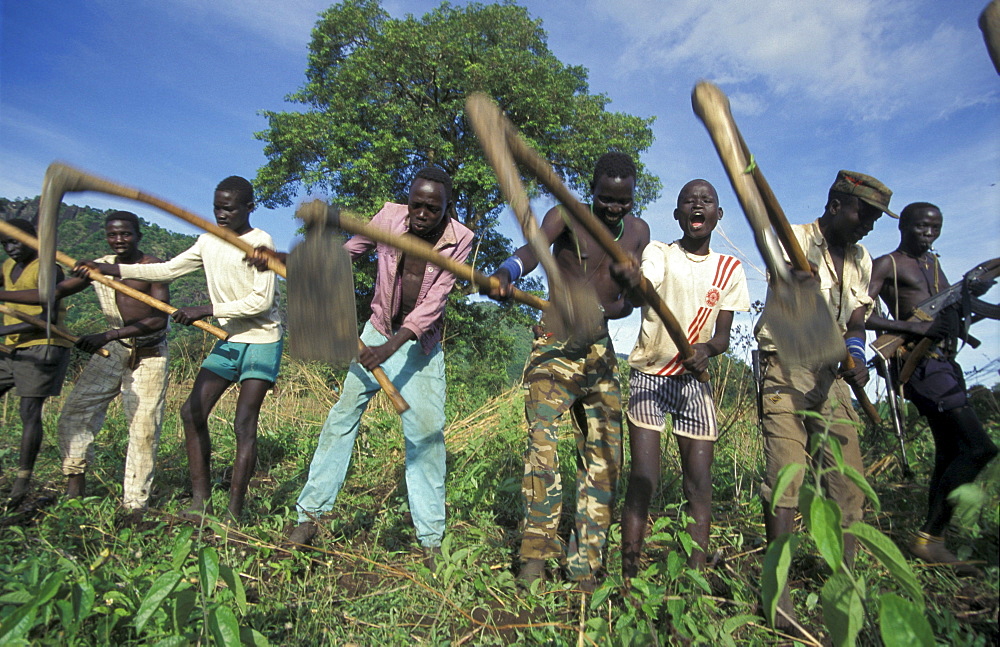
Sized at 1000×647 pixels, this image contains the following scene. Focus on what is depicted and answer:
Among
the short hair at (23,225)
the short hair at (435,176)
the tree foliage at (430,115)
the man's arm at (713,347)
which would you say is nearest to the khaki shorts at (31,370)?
the short hair at (23,225)

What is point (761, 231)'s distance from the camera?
6.10 ft

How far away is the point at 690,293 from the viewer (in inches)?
115

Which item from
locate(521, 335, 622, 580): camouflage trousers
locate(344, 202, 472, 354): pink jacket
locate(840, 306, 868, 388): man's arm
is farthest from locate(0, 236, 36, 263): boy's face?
locate(840, 306, 868, 388): man's arm

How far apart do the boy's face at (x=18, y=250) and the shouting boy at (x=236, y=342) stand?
110 cm

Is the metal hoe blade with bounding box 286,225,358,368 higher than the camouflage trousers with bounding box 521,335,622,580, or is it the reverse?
the metal hoe blade with bounding box 286,225,358,368

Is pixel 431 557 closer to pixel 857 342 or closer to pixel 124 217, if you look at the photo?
pixel 857 342

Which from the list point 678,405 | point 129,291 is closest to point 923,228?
point 678,405

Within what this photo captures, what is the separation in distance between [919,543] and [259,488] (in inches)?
171

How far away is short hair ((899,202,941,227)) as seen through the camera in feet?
11.6

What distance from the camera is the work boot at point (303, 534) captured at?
2.99 meters

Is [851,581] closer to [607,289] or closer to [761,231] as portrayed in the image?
[761,231]

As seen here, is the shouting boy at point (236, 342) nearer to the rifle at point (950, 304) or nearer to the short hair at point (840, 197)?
the short hair at point (840, 197)

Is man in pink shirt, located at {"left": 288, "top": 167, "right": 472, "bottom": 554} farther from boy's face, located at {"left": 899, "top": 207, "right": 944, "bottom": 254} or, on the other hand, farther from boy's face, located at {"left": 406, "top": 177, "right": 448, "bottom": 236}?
boy's face, located at {"left": 899, "top": 207, "right": 944, "bottom": 254}

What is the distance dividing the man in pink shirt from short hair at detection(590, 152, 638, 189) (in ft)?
2.71
